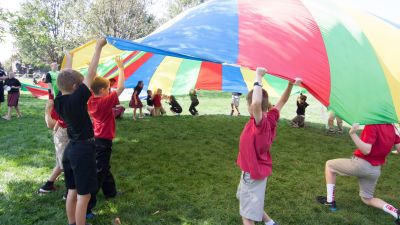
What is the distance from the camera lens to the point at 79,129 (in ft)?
8.52

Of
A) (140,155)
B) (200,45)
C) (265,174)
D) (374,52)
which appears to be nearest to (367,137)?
(374,52)

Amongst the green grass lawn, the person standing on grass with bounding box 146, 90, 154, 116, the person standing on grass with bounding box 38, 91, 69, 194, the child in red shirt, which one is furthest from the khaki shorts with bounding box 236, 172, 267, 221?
the person standing on grass with bounding box 146, 90, 154, 116

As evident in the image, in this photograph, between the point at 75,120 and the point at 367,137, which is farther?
the point at 367,137

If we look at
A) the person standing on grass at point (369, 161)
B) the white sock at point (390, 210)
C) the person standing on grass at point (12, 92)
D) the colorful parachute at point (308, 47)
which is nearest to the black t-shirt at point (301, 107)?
the colorful parachute at point (308, 47)

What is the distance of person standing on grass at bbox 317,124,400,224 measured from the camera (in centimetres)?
325

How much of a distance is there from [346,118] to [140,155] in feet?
11.2

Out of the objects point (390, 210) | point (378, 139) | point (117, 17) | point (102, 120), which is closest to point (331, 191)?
point (390, 210)

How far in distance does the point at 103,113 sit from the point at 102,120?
0.08m

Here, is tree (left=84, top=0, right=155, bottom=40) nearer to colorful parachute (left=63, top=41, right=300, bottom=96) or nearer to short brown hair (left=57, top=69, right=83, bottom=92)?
colorful parachute (left=63, top=41, right=300, bottom=96)

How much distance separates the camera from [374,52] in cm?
365

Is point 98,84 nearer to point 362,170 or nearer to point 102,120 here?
point 102,120

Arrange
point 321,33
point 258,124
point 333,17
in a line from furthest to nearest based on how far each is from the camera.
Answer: point 333,17, point 321,33, point 258,124

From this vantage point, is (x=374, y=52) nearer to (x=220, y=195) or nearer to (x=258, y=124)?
(x=258, y=124)

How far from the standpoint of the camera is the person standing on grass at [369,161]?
3.25 meters
